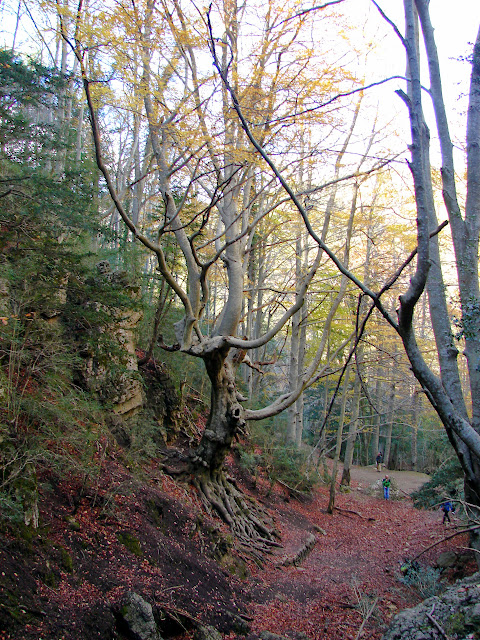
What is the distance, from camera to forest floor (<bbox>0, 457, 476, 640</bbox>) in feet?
11.3

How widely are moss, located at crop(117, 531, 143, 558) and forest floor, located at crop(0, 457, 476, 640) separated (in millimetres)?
16

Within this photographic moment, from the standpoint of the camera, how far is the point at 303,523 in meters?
11.3

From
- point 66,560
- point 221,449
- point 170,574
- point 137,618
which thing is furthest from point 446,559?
point 66,560

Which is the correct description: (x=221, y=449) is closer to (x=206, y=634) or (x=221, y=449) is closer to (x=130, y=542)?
(x=130, y=542)

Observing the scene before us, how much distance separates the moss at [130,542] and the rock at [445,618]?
2903 millimetres

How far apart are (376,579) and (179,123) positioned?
8712mm

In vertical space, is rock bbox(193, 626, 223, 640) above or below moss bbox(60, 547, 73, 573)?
below

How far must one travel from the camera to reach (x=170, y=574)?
499 cm

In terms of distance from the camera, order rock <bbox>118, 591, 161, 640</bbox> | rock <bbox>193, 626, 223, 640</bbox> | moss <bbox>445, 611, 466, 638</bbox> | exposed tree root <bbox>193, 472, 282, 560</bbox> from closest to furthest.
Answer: moss <bbox>445, 611, 466, 638</bbox>
rock <bbox>118, 591, 161, 640</bbox>
rock <bbox>193, 626, 223, 640</bbox>
exposed tree root <bbox>193, 472, 282, 560</bbox>

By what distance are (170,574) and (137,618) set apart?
4.54 feet

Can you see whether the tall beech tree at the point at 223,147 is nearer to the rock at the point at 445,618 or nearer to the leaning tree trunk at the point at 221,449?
the leaning tree trunk at the point at 221,449

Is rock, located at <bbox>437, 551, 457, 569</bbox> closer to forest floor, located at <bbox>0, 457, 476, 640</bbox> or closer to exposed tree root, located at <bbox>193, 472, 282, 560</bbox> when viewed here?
forest floor, located at <bbox>0, 457, 476, 640</bbox>

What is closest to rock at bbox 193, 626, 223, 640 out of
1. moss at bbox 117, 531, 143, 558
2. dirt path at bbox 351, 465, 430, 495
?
moss at bbox 117, 531, 143, 558

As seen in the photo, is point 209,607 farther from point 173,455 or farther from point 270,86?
point 270,86
